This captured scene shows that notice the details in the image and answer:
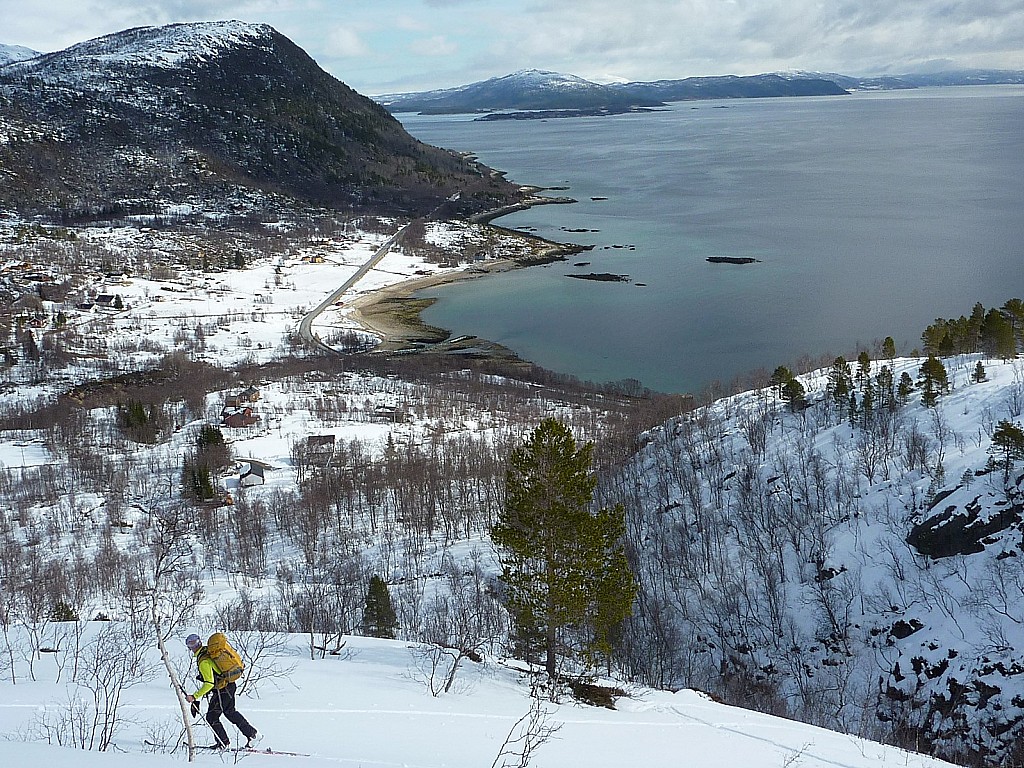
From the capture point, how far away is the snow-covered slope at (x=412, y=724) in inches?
339

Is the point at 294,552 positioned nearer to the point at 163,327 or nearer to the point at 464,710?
the point at 464,710

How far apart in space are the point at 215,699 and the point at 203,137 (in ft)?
409

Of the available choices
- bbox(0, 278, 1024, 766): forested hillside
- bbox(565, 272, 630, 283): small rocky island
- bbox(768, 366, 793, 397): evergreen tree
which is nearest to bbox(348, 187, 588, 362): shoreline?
bbox(565, 272, 630, 283): small rocky island

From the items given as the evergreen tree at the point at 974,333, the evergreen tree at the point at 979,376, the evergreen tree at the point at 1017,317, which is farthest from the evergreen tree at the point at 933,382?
the evergreen tree at the point at 1017,317

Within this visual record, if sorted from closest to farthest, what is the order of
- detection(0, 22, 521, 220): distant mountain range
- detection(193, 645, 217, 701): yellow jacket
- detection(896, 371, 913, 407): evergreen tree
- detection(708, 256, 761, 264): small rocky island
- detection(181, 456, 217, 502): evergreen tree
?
detection(193, 645, 217, 701): yellow jacket, detection(896, 371, 913, 407): evergreen tree, detection(181, 456, 217, 502): evergreen tree, detection(708, 256, 761, 264): small rocky island, detection(0, 22, 521, 220): distant mountain range

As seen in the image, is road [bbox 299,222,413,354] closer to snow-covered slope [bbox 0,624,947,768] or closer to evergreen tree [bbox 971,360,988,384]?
evergreen tree [bbox 971,360,988,384]

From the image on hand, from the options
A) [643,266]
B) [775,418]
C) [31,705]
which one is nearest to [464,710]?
[31,705]

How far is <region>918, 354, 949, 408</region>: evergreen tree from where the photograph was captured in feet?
74.5

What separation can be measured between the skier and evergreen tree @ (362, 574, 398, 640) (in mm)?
8571

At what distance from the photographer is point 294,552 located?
24.5 meters

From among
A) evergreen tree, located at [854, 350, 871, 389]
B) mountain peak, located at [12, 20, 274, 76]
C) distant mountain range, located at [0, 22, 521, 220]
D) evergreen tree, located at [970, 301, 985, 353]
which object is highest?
mountain peak, located at [12, 20, 274, 76]

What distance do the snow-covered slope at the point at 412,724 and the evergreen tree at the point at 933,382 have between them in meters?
13.0

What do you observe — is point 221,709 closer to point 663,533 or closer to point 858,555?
point 858,555

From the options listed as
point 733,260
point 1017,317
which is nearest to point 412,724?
point 1017,317
